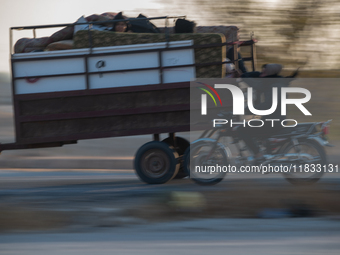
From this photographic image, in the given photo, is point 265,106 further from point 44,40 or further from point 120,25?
point 44,40

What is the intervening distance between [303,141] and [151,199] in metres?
2.37

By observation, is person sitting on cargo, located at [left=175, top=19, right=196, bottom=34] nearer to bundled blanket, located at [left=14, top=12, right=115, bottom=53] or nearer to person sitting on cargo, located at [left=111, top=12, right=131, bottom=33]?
person sitting on cargo, located at [left=111, top=12, right=131, bottom=33]

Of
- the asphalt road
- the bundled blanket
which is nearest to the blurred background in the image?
the asphalt road

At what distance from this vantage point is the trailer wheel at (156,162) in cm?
737

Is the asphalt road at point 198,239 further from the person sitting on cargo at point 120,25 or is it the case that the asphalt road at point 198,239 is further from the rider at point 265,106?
the person sitting on cargo at point 120,25

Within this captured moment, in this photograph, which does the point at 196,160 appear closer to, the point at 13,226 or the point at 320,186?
the point at 320,186

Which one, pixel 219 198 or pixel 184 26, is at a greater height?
pixel 184 26

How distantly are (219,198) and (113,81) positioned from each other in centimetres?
237

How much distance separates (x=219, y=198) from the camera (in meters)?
6.04

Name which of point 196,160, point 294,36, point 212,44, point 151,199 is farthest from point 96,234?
point 294,36

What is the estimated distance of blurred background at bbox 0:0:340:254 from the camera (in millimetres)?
4395

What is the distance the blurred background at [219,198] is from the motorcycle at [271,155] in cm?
24

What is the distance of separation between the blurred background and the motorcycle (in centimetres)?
24

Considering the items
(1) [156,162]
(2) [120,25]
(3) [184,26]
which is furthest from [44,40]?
(1) [156,162]
